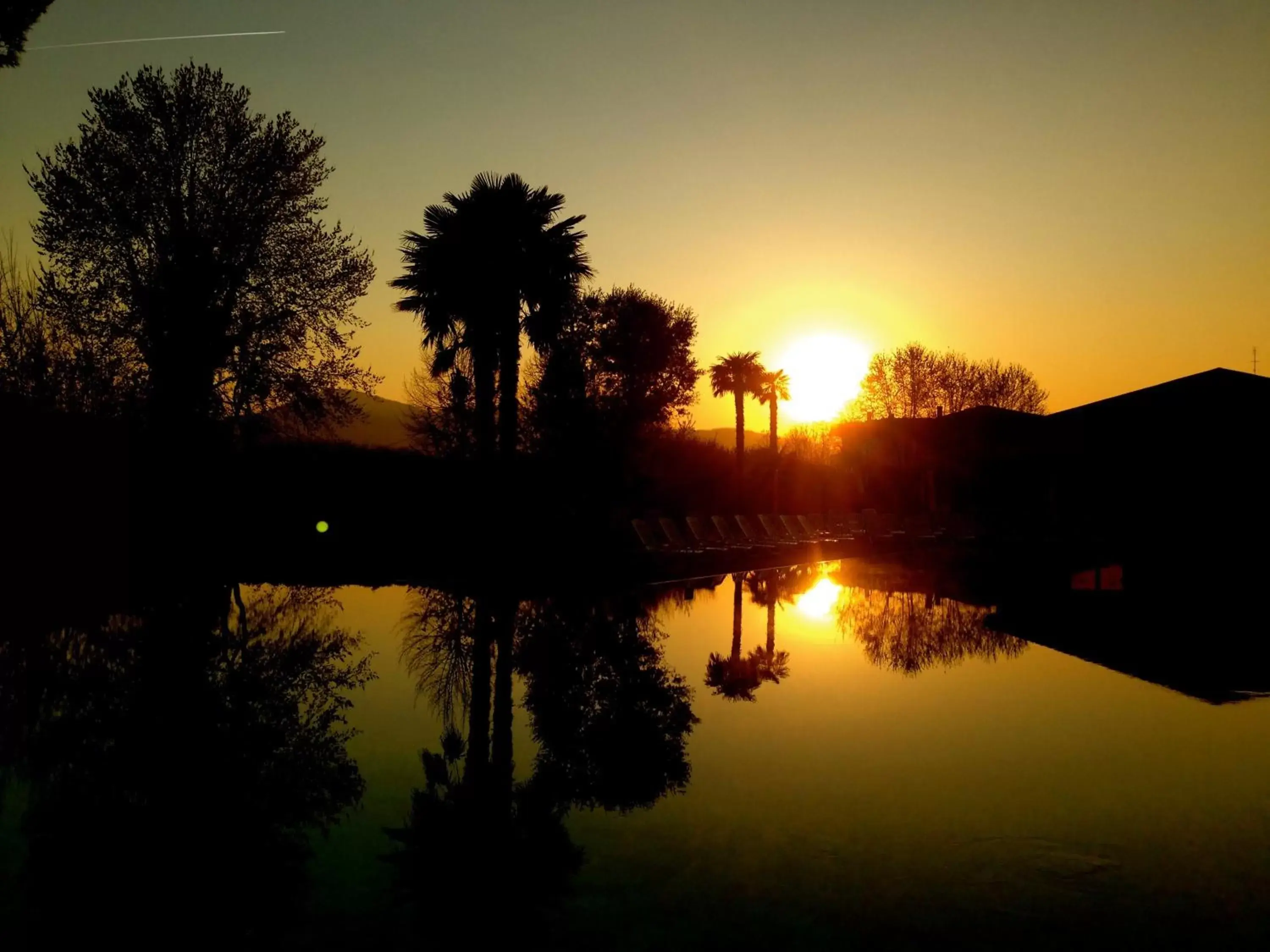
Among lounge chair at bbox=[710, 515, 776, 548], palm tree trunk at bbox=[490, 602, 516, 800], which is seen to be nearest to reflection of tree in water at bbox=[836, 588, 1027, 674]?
palm tree trunk at bbox=[490, 602, 516, 800]

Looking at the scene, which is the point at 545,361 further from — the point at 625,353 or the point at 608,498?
the point at 625,353

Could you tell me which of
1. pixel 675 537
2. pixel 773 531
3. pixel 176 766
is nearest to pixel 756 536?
pixel 773 531

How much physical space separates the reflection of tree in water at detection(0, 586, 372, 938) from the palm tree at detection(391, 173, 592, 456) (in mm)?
12709

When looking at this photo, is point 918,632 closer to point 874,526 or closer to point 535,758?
point 535,758

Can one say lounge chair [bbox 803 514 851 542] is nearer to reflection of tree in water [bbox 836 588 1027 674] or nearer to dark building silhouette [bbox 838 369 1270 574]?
dark building silhouette [bbox 838 369 1270 574]

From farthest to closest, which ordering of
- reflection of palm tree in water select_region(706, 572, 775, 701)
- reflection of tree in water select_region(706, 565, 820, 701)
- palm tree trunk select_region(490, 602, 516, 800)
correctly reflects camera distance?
reflection of tree in water select_region(706, 565, 820, 701), reflection of palm tree in water select_region(706, 572, 775, 701), palm tree trunk select_region(490, 602, 516, 800)

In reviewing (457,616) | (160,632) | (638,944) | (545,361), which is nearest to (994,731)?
(638,944)

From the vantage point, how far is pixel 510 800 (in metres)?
5.53

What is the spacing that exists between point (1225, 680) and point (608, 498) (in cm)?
2123

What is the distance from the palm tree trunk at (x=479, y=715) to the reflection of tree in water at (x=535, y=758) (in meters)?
0.02

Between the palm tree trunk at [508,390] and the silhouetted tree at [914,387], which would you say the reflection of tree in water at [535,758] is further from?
the silhouetted tree at [914,387]

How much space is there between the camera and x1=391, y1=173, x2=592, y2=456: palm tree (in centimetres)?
2256

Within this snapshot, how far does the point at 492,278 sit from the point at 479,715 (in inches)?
647

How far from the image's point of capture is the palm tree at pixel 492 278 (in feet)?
74.0
